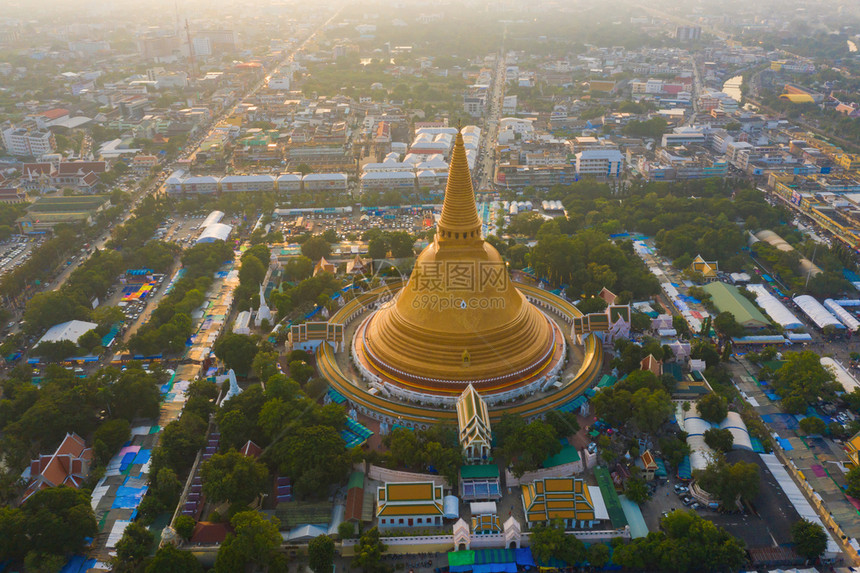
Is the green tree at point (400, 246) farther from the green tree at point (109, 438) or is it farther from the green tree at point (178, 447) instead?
the green tree at point (109, 438)

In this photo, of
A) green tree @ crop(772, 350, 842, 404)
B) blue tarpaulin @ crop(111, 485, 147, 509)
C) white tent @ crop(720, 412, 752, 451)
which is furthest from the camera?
green tree @ crop(772, 350, 842, 404)

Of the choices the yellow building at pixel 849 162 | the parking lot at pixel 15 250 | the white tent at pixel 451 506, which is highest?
the yellow building at pixel 849 162

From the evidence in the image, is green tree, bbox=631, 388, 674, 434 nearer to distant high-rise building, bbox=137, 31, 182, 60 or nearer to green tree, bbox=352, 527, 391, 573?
green tree, bbox=352, 527, 391, 573

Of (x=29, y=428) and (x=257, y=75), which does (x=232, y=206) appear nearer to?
(x=29, y=428)

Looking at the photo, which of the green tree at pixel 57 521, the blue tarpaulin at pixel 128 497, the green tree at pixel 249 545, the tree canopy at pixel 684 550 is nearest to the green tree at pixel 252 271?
the blue tarpaulin at pixel 128 497

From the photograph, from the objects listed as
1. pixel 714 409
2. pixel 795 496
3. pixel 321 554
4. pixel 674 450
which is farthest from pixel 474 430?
pixel 795 496

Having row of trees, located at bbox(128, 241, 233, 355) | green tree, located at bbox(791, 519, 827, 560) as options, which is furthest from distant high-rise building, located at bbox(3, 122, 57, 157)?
green tree, located at bbox(791, 519, 827, 560)

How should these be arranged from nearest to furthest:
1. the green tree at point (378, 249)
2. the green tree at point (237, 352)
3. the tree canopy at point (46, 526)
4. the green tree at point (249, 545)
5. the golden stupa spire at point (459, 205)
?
the green tree at point (249, 545) → the tree canopy at point (46, 526) → the golden stupa spire at point (459, 205) → the green tree at point (237, 352) → the green tree at point (378, 249)

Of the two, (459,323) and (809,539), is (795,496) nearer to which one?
(809,539)
